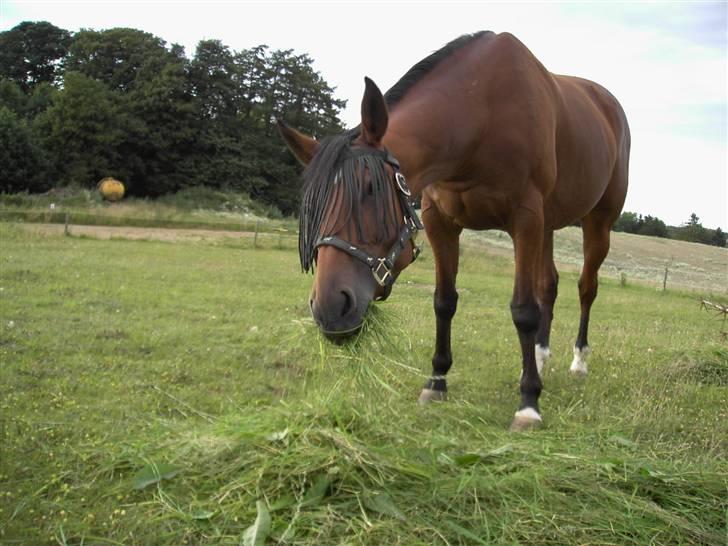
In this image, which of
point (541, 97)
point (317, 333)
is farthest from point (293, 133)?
point (541, 97)

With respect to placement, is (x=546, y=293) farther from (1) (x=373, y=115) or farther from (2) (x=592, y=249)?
(1) (x=373, y=115)

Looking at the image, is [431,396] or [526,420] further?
[431,396]

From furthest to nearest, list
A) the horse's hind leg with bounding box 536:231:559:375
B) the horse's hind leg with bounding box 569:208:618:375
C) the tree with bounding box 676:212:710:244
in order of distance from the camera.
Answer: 1. the tree with bounding box 676:212:710:244
2. the horse's hind leg with bounding box 569:208:618:375
3. the horse's hind leg with bounding box 536:231:559:375

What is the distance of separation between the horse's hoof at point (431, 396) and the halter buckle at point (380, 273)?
1.99 m

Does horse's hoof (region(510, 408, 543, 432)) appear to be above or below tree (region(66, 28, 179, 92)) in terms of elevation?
below

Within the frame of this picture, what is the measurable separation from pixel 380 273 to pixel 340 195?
1.44 feet

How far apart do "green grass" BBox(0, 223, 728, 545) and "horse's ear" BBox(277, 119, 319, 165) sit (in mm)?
957

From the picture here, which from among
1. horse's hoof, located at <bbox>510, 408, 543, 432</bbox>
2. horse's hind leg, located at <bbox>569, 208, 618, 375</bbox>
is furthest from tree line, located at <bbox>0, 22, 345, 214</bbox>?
horse's hoof, located at <bbox>510, 408, 543, 432</bbox>

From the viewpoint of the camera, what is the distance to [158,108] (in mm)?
42531

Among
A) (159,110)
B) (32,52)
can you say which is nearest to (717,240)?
(159,110)

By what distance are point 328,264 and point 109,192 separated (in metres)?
37.0

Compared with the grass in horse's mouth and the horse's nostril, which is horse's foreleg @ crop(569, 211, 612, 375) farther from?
the horse's nostril

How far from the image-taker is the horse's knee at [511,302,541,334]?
4430mm

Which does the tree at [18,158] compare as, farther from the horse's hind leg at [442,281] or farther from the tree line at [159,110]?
the horse's hind leg at [442,281]
